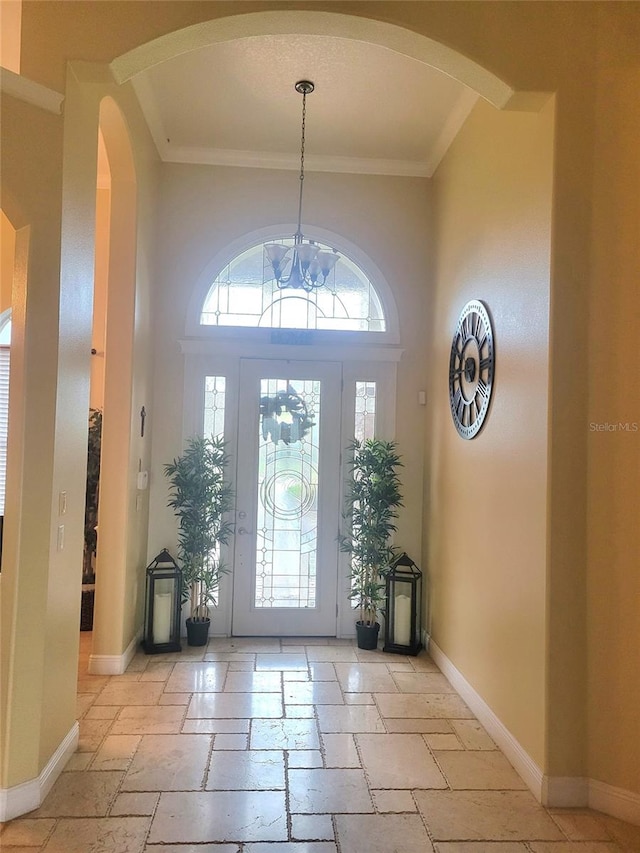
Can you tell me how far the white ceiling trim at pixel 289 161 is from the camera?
455 cm

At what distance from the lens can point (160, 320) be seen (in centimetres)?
456

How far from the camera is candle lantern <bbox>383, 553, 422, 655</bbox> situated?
4.32 meters

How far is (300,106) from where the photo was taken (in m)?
3.94

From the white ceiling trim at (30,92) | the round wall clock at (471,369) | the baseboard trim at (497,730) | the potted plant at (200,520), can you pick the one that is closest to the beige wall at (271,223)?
the potted plant at (200,520)

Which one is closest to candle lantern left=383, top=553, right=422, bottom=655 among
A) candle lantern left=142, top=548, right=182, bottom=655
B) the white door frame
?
the white door frame

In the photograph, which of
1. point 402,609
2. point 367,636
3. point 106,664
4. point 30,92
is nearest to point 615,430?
point 402,609

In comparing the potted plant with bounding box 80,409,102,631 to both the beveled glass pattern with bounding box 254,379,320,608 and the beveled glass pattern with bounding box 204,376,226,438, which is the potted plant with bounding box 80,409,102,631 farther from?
the beveled glass pattern with bounding box 254,379,320,608

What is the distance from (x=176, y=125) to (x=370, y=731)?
165 inches

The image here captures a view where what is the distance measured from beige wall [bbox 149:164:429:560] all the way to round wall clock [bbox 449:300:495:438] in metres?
0.81

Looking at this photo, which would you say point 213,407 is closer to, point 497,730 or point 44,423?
point 44,423

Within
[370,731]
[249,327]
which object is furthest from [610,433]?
[249,327]

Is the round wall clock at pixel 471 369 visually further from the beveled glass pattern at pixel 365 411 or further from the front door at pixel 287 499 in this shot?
the front door at pixel 287 499

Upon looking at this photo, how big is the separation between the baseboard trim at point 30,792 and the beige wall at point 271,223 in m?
2.01

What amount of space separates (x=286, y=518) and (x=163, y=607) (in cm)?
112
